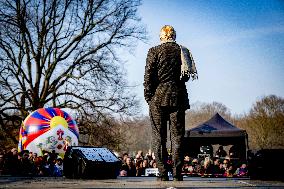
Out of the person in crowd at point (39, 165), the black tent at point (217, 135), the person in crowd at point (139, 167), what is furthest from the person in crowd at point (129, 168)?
the black tent at point (217, 135)

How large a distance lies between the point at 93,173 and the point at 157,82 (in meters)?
1.79

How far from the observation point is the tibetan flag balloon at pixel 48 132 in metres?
12.3

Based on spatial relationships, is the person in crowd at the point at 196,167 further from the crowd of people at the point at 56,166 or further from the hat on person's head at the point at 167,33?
the hat on person's head at the point at 167,33

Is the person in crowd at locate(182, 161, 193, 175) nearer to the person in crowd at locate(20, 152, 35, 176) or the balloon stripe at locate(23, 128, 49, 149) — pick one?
the balloon stripe at locate(23, 128, 49, 149)

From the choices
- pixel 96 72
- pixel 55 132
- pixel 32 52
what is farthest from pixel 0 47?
pixel 55 132

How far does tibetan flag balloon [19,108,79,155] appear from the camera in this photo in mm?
12266

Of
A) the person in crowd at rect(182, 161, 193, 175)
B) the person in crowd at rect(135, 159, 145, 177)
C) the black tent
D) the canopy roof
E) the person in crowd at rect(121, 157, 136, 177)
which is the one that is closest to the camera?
the person in crowd at rect(121, 157, 136, 177)

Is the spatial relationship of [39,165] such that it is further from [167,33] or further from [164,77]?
[167,33]

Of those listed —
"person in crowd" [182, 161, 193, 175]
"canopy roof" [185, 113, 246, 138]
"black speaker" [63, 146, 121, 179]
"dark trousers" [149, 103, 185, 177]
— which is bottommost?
"person in crowd" [182, 161, 193, 175]

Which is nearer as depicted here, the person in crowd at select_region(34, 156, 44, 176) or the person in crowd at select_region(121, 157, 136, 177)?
the person in crowd at select_region(34, 156, 44, 176)

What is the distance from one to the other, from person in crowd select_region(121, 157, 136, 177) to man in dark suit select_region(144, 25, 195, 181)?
25.7 ft

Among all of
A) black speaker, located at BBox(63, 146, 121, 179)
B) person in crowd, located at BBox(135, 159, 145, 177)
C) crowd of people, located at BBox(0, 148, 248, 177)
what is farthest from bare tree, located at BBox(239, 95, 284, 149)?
black speaker, located at BBox(63, 146, 121, 179)

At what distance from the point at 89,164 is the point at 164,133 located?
1445mm

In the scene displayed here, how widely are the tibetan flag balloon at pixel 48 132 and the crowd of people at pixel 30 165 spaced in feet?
1.69
